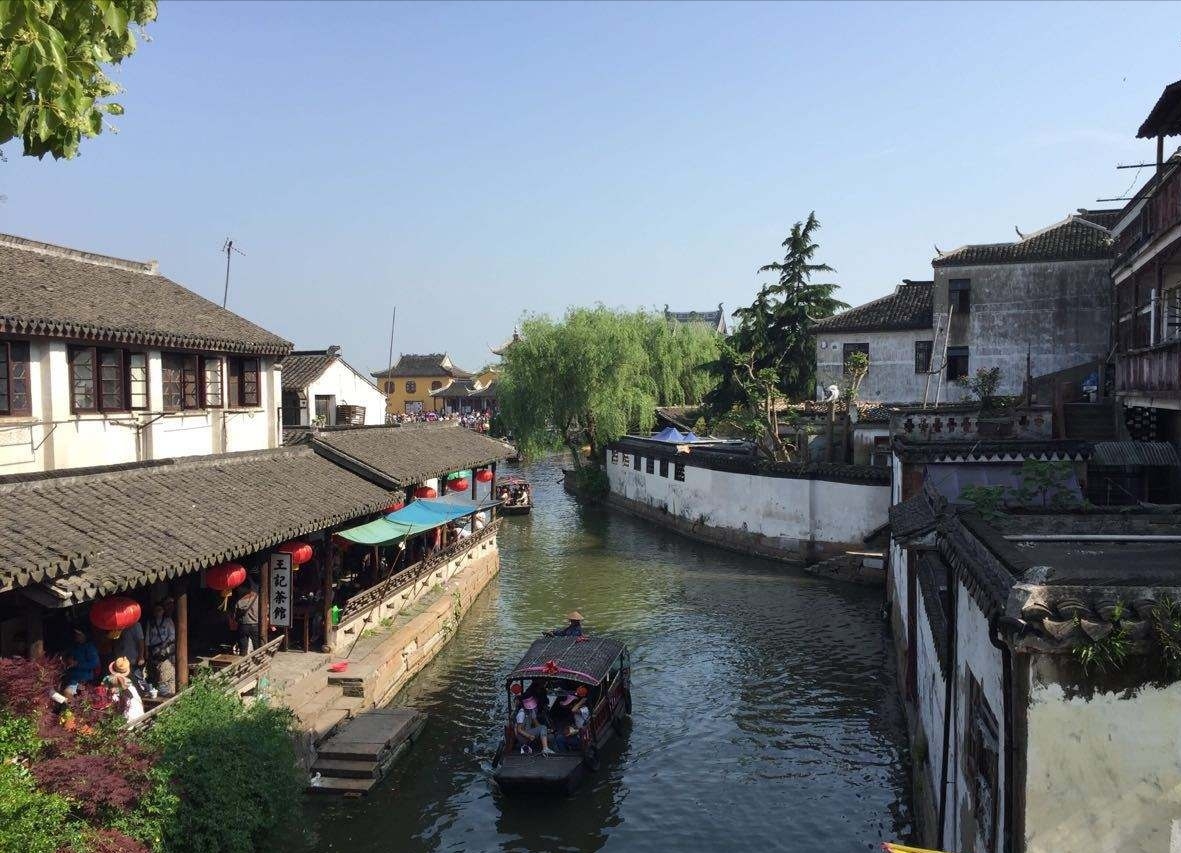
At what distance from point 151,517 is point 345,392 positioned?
86.4 feet

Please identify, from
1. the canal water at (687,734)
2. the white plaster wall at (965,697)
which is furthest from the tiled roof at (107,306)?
the white plaster wall at (965,697)

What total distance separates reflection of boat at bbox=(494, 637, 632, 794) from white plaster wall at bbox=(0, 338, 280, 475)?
24.2 ft

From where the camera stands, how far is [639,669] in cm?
1927

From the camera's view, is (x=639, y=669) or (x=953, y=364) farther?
(x=953, y=364)

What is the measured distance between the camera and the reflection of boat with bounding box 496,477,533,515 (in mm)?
39500

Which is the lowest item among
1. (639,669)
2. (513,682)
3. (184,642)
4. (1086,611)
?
(639,669)

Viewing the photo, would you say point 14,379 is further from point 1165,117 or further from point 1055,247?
point 1055,247

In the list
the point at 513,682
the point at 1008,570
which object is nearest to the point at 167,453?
the point at 513,682

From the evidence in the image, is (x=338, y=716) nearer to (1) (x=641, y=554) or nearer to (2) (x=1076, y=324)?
(1) (x=641, y=554)

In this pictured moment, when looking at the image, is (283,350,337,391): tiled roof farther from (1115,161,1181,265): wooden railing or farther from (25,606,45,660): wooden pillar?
(1115,161,1181,265): wooden railing

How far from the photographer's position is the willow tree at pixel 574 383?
42781mm

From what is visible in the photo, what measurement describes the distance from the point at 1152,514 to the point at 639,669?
39.7 feet

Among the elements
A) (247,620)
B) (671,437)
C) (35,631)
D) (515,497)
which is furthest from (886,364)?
(35,631)

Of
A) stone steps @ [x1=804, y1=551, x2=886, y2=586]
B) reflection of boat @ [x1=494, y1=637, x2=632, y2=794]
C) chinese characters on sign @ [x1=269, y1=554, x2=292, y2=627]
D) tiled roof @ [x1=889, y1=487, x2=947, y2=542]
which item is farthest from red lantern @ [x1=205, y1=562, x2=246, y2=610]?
stone steps @ [x1=804, y1=551, x2=886, y2=586]
